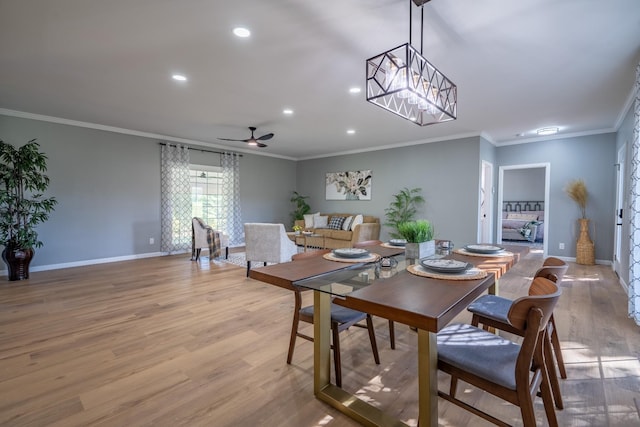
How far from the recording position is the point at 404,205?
21.9ft

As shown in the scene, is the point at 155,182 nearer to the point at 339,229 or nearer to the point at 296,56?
the point at 339,229

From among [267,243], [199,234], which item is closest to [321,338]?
[267,243]

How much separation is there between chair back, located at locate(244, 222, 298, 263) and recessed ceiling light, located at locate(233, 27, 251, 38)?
8.50 ft

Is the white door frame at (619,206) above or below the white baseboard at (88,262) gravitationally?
above

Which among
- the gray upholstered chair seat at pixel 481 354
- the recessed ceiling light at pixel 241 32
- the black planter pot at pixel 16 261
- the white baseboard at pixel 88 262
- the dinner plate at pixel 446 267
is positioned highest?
the recessed ceiling light at pixel 241 32

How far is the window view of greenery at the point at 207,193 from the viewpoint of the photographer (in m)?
6.67

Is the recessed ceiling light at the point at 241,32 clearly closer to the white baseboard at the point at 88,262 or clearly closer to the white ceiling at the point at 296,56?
the white ceiling at the point at 296,56

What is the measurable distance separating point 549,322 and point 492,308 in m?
0.31

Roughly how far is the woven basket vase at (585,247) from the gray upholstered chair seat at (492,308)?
482cm

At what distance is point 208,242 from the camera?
5539mm

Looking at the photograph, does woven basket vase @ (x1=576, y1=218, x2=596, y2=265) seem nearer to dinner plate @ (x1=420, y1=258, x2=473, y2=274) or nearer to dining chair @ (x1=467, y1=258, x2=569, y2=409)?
dining chair @ (x1=467, y1=258, x2=569, y2=409)

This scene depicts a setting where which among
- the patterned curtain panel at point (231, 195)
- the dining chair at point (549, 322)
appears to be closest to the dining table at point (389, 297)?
the dining chair at point (549, 322)

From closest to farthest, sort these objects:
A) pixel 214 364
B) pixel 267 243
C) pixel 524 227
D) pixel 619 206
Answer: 1. pixel 214 364
2. pixel 267 243
3. pixel 619 206
4. pixel 524 227

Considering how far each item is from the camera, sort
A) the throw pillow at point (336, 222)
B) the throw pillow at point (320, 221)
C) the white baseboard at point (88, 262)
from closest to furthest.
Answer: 1. the white baseboard at point (88, 262)
2. the throw pillow at point (336, 222)
3. the throw pillow at point (320, 221)
